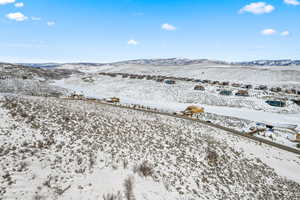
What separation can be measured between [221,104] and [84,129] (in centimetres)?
3815

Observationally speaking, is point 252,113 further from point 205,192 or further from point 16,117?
point 16,117

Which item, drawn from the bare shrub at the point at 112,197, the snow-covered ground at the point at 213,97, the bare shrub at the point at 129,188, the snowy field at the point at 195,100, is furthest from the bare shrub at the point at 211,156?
the snowy field at the point at 195,100

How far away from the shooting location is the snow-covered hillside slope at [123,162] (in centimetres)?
892

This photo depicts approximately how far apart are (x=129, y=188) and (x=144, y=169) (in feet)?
6.77

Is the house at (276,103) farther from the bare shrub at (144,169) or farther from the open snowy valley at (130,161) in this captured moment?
the bare shrub at (144,169)

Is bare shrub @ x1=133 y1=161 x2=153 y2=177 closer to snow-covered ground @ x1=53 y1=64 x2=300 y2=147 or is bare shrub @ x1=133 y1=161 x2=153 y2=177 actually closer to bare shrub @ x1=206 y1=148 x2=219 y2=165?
bare shrub @ x1=206 y1=148 x2=219 y2=165

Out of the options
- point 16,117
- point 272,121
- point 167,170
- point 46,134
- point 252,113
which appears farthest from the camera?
point 252,113

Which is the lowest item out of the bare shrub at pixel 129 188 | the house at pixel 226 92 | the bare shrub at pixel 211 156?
the bare shrub at pixel 211 156

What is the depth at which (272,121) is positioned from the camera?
3331 centimetres

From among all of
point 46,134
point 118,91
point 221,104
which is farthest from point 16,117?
point 118,91

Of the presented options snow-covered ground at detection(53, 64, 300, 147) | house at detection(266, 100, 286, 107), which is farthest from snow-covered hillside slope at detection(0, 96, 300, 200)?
house at detection(266, 100, 286, 107)

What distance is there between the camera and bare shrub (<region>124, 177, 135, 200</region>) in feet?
28.9

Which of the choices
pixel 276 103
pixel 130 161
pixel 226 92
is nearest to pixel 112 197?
pixel 130 161

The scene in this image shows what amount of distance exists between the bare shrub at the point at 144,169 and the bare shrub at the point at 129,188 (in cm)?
89
